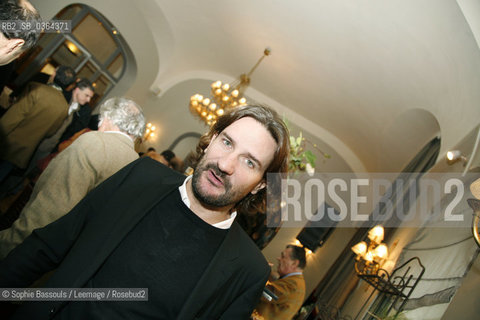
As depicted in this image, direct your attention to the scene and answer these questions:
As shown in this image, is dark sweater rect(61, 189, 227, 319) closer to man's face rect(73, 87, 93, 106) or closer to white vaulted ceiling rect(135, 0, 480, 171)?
man's face rect(73, 87, 93, 106)

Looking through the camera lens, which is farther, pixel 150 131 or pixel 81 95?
pixel 150 131

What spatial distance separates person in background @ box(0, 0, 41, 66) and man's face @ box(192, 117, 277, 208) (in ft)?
3.51

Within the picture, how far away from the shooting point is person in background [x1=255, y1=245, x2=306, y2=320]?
10.0ft

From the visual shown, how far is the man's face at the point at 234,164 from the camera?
4.61 feet

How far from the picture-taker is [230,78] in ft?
32.4

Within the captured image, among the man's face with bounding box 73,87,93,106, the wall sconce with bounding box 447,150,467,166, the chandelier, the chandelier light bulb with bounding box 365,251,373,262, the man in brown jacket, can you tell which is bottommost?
the man in brown jacket

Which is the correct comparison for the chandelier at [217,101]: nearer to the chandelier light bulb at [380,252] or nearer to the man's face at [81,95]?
the man's face at [81,95]

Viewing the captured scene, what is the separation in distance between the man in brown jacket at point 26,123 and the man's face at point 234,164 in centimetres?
221

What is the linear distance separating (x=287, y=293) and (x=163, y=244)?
223 centimetres

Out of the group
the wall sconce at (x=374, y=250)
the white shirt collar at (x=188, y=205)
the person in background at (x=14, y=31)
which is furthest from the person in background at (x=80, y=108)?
the wall sconce at (x=374, y=250)

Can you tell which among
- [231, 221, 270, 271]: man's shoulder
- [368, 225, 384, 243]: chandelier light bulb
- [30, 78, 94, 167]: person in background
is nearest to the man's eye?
[231, 221, 270, 271]: man's shoulder

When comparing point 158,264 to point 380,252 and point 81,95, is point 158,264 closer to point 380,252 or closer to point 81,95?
point 81,95

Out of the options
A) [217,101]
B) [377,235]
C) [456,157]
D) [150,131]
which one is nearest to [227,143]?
[456,157]

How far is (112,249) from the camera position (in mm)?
1282
